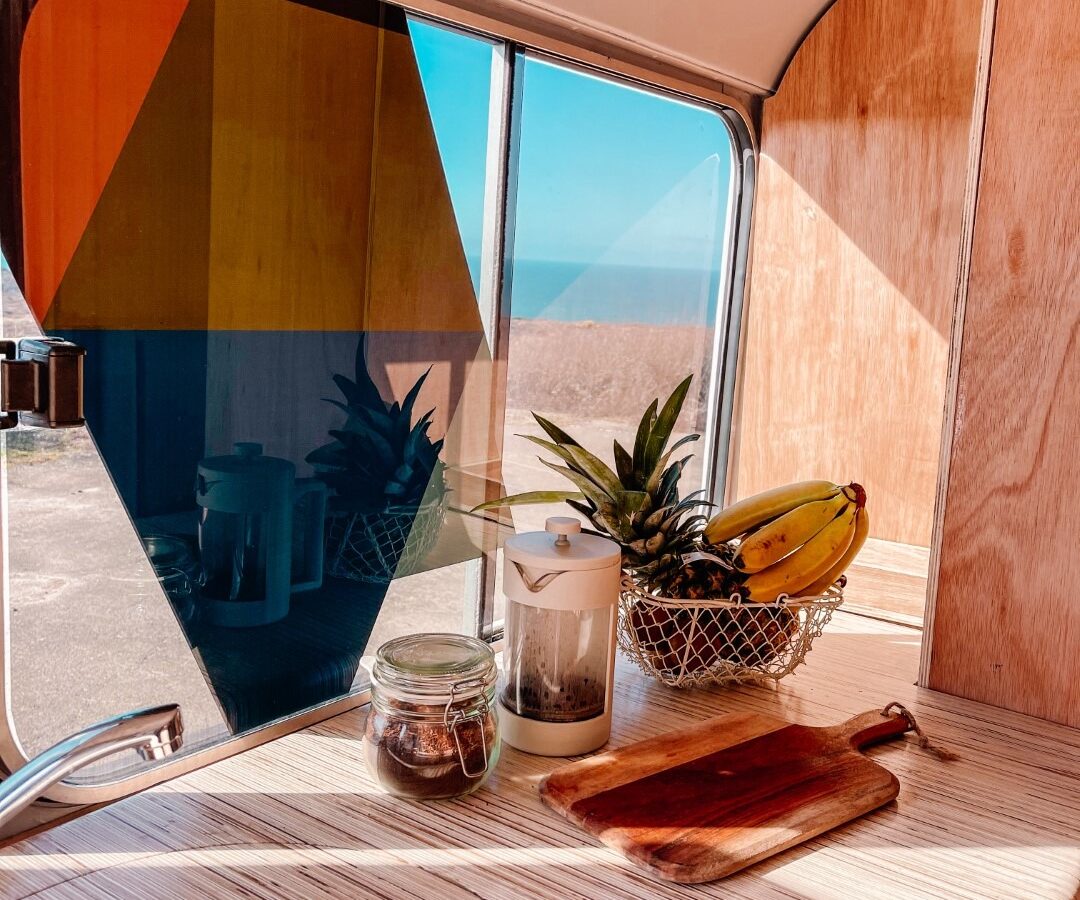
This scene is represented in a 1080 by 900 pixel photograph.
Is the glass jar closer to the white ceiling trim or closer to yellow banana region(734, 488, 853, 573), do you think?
yellow banana region(734, 488, 853, 573)

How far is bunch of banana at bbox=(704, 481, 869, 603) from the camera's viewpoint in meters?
1.09

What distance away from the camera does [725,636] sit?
1.10 metres

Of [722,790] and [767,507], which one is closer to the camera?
[722,790]

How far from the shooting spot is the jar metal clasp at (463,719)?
86cm

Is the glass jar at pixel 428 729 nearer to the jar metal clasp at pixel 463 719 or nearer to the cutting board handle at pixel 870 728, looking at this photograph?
the jar metal clasp at pixel 463 719

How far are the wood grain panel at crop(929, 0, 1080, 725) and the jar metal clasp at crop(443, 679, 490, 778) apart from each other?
0.54 m

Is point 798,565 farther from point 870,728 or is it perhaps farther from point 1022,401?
point 1022,401

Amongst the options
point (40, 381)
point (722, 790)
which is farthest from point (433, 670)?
point (40, 381)

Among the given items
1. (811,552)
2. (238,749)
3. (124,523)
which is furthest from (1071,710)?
(124,523)

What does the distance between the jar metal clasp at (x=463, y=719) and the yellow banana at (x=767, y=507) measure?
1.19 feet

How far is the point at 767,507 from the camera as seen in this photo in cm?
112

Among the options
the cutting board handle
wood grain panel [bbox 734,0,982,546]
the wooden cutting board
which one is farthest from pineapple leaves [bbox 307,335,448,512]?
wood grain panel [bbox 734,0,982,546]

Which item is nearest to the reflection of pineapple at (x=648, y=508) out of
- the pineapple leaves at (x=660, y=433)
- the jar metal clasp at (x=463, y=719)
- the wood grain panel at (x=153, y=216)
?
the pineapple leaves at (x=660, y=433)

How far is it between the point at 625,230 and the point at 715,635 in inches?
27.6
